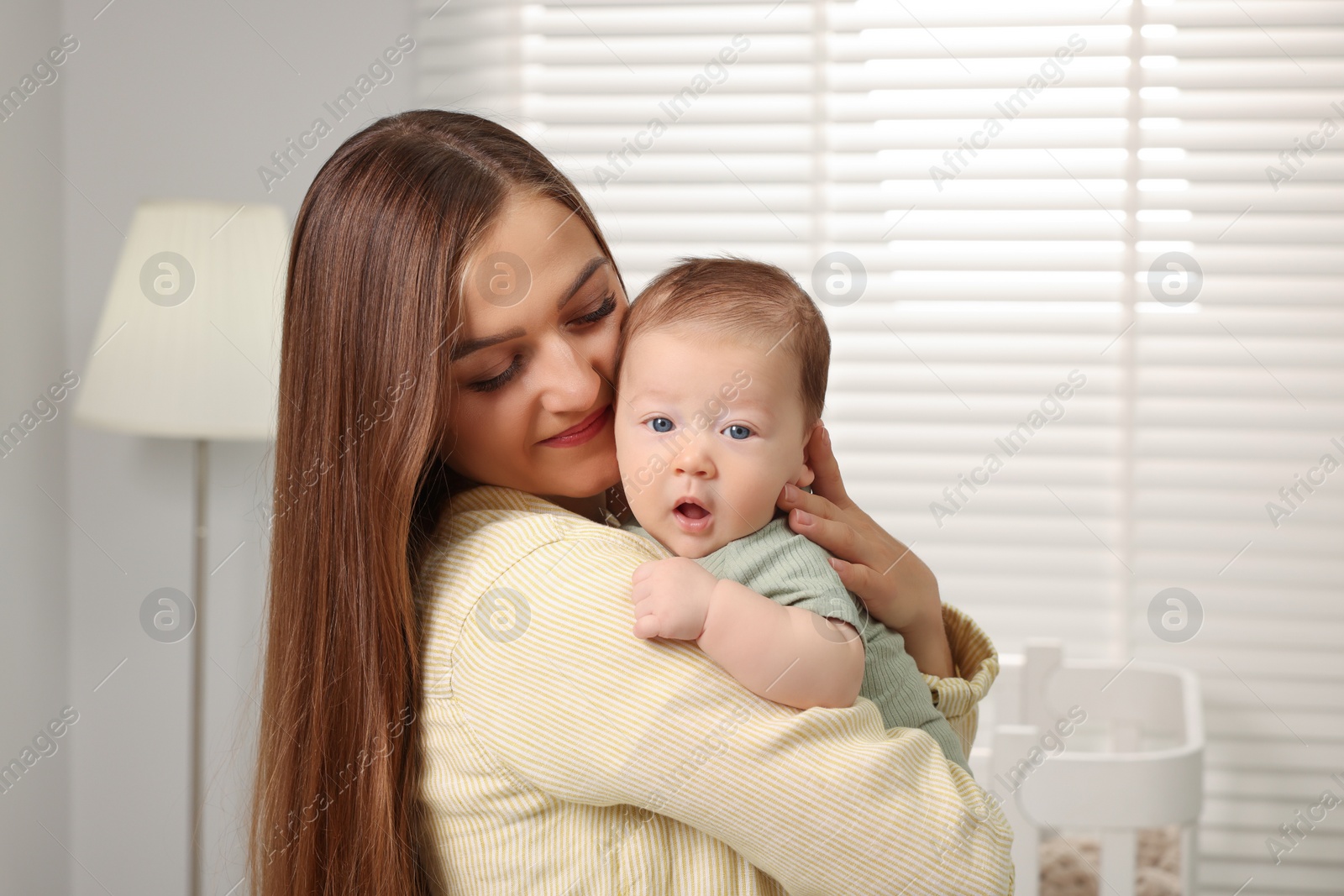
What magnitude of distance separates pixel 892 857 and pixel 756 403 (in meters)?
0.38

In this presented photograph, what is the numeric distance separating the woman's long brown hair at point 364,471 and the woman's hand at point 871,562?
332mm

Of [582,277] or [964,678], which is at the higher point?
[582,277]

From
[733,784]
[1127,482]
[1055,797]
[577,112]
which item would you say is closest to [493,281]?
[733,784]

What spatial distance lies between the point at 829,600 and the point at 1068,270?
1563mm

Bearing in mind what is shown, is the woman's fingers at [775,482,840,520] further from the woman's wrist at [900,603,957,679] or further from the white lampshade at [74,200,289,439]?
the white lampshade at [74,200,289,439]

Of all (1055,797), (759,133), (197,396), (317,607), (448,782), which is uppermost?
(759,133)

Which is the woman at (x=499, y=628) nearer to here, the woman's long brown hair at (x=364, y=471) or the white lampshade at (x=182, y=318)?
the woman's long brown hair at (x=364, y=471)

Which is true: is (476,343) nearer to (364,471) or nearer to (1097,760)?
(364,471)

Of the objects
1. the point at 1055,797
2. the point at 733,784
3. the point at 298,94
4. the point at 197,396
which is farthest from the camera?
the point at 298,94

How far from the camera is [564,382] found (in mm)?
947

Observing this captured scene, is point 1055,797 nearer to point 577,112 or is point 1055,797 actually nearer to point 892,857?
point 892,857

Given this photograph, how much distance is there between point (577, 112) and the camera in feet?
7.36

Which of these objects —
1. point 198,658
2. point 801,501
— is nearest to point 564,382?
point 801,501

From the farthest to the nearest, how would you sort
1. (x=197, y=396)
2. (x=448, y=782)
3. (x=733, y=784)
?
1. (x=197, y=396)
2. (x=448, y=782)
3. (x=733, y=784)
